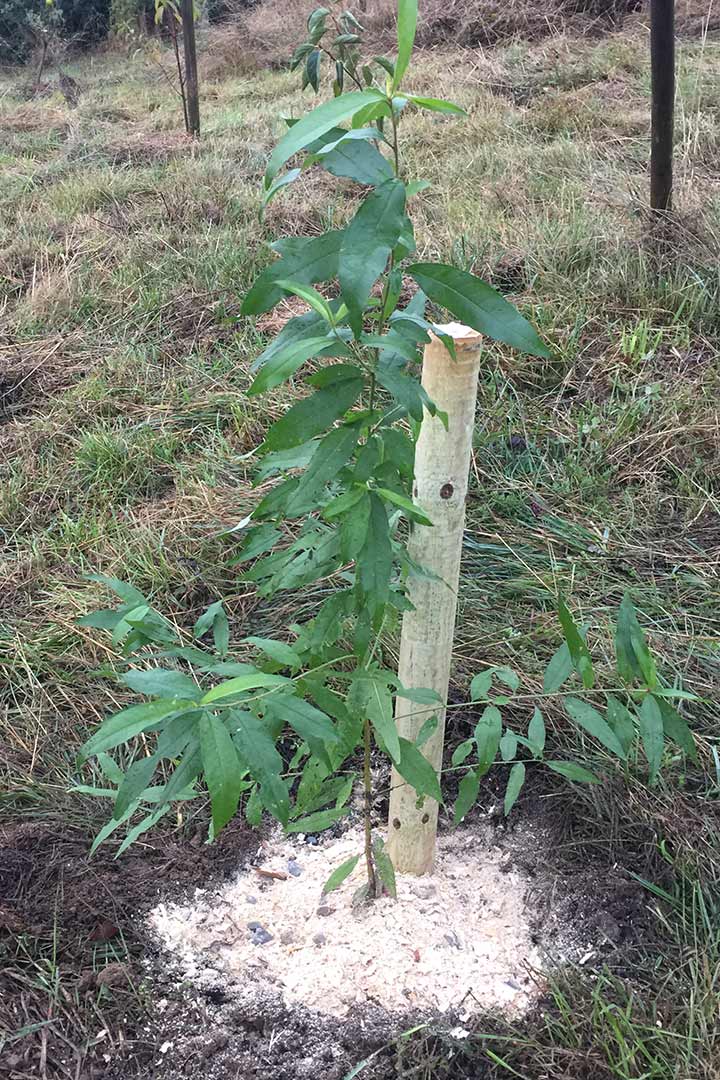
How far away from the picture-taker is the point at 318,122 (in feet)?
2.58

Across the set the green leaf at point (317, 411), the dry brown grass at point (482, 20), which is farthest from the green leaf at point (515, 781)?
the dry brown grass at point (482, 20)

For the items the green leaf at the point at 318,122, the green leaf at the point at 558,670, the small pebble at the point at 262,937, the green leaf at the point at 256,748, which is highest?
the green leaf at the point at 318,122

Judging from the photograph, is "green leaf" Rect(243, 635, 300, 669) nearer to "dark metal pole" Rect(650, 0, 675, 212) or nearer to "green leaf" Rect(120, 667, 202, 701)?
"green leaf" Rect(120, 667, 202, 701)

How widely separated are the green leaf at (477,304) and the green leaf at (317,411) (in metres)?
0.13

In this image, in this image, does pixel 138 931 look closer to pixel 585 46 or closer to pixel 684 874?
pixel 684 874

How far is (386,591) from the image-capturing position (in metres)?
1.05

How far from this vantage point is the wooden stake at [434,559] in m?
1.22

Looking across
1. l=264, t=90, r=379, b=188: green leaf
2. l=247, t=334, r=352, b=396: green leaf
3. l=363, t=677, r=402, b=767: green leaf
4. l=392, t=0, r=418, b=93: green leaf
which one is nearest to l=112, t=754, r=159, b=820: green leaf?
l=363, t=677, r=402, b=767: green leaf

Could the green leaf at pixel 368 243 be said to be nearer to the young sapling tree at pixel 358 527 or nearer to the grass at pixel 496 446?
the young sapling tree at pixel 358 527

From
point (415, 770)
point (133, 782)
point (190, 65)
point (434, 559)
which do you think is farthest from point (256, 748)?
point (190, 65)

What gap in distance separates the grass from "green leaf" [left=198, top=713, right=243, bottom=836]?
50 cm

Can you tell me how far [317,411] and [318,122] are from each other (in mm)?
300

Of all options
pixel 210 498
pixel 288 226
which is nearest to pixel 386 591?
pixel 210 498

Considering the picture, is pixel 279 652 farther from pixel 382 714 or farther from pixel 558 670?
pixel 558 670
